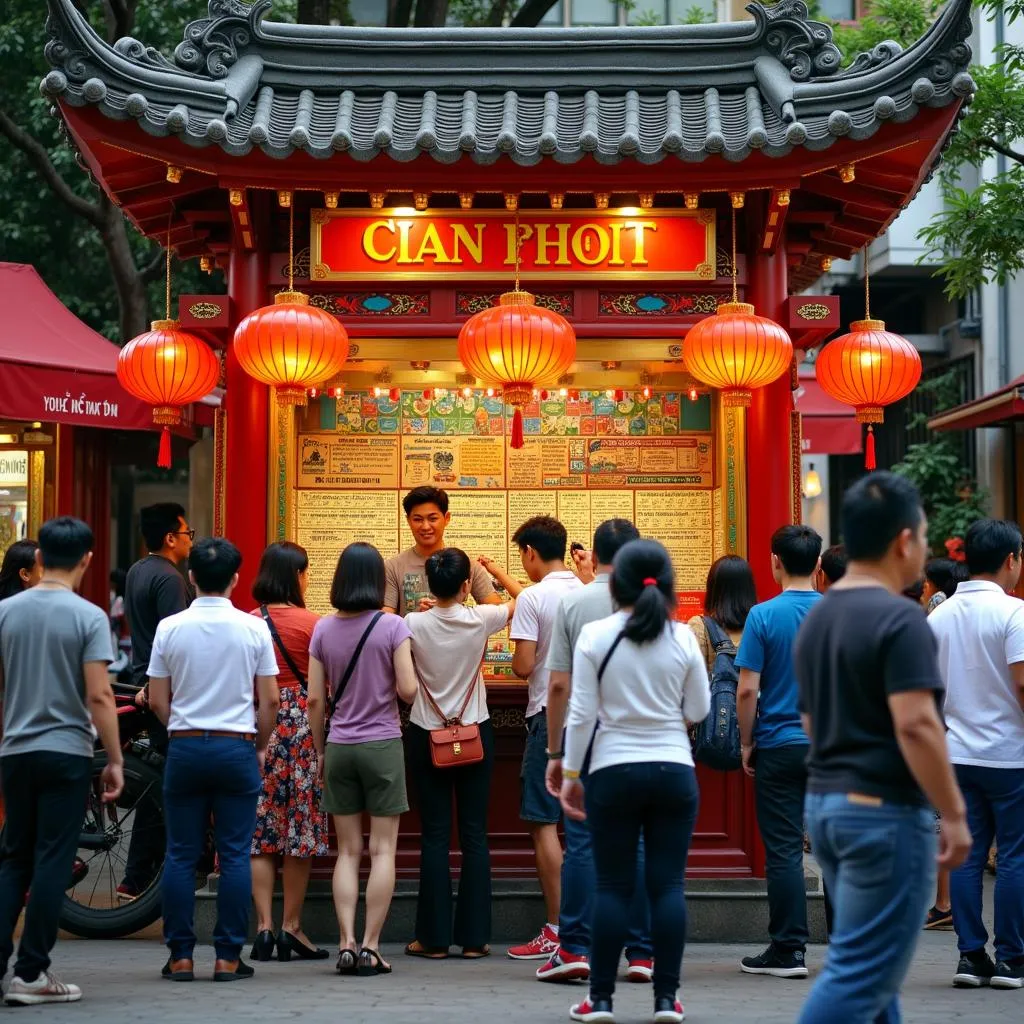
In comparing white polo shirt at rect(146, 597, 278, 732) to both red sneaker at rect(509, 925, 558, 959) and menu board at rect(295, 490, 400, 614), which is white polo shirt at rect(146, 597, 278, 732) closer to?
red sneaker at rect(509, 925, 558, 959)

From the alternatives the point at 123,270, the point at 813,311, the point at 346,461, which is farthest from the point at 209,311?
the point at 123,270

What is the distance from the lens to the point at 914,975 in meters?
6.68

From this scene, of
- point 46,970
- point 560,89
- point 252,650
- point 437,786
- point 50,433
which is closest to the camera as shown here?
point 46,970

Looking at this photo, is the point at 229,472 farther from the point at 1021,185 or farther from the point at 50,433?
the point at 1021,185

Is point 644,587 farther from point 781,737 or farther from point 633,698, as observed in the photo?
point 781,737

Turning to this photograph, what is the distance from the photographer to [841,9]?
21.8 m

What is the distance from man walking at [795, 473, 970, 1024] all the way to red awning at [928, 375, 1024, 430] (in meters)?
8.65

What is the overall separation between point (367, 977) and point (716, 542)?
10.9 feet

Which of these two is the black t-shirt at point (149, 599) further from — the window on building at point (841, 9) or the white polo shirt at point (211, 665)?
the window on building at point (841, 9)

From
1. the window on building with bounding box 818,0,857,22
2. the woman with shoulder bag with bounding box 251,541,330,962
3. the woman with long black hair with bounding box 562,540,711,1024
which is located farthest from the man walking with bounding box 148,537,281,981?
the window on building with bounding box 818,0,857,22

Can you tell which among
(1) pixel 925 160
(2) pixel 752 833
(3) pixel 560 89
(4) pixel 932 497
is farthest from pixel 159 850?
(4) pixel 932 497

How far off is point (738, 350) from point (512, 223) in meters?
1.49

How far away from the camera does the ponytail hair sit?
5430 mm

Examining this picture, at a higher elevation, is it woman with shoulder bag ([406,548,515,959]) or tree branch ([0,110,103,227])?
tree branch ([0,110,103,227])
